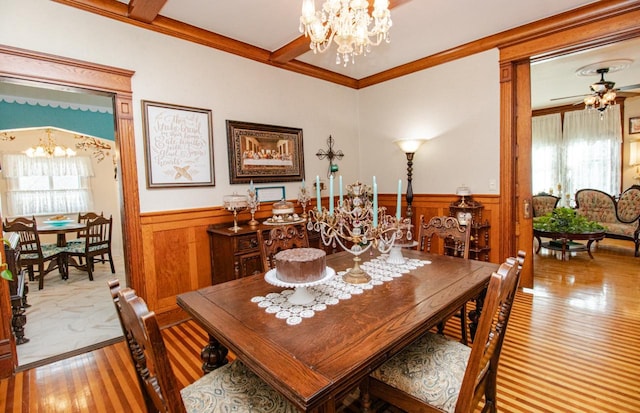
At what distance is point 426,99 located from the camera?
405 centimetres

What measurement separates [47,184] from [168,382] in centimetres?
690

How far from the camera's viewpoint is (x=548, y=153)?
731cm

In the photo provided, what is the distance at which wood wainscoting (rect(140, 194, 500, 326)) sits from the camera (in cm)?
284

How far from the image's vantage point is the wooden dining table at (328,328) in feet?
3.07

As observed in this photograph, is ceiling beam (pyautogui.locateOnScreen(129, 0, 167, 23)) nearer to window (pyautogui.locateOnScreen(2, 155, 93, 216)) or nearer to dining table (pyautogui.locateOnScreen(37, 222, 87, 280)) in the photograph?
dining table (pyautogui.locateOnScreen(37, 222, 87, 280))

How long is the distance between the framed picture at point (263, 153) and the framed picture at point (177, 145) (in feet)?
0.89

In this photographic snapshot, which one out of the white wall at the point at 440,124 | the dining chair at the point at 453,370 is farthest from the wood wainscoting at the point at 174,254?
the dining chair at the point at 453,370

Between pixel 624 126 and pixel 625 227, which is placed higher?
pixel 624 126

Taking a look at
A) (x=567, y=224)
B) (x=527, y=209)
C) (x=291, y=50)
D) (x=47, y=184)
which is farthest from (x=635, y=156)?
(x=47, y=184)

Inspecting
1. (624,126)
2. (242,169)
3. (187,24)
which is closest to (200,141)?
(242,169)

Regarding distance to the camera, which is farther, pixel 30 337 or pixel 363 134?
pixel 363 134

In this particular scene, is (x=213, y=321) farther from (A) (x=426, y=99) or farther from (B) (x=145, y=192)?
(A) (x=426, y=99)

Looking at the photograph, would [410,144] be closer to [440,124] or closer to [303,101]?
[440,124]

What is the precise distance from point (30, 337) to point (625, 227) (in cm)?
787
